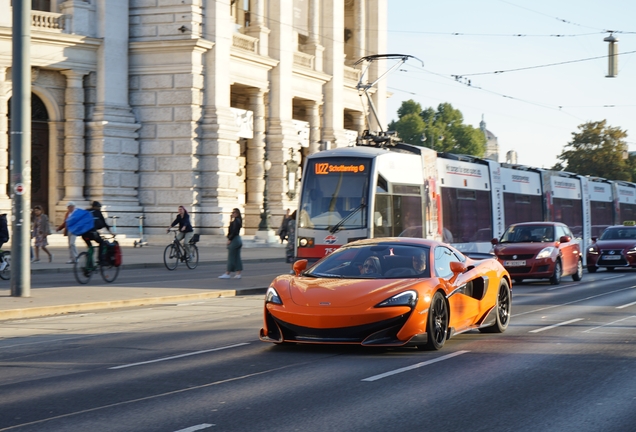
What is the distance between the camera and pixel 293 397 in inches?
343

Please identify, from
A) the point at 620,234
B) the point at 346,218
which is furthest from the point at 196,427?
the point at 620,234

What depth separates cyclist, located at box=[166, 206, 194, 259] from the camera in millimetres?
30672

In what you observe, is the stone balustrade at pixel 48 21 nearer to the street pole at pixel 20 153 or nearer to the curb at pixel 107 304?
the curb at pixel 107 304

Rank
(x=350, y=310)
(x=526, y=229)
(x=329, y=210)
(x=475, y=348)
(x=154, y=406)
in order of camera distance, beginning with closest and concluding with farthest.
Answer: (x=154, y=406)
(x=350, y=310)
(x=475, y=348)
(x=329, y=210)
(x=526, y=229)

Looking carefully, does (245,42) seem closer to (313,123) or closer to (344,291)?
(313,123)

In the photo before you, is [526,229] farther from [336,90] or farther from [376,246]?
[336,90]

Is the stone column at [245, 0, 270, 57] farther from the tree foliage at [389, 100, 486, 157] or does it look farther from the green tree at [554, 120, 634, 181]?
the tree foliage at [389, 100, 486, 157]

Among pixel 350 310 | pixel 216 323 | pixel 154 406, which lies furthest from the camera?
pixel 216 323

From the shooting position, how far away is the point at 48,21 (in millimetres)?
42625

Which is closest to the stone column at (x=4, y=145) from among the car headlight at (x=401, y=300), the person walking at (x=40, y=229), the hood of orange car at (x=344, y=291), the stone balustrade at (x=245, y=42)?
the person walking at (x=40, y=229)

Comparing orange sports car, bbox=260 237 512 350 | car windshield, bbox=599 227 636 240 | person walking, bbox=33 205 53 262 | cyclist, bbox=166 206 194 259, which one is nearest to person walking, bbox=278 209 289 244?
cyclist, bbox=166 206 194 259

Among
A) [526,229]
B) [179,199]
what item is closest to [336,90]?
[179,199]

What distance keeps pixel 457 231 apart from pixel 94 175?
19370mm

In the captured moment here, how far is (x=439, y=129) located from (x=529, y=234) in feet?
390
